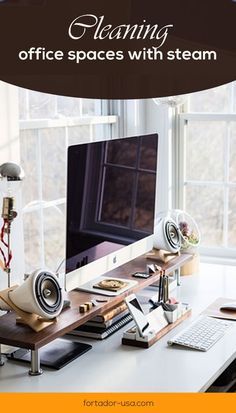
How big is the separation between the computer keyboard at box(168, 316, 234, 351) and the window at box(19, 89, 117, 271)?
0.67 m

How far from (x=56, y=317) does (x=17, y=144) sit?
57 cm

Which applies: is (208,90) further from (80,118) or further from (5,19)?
(5,19)

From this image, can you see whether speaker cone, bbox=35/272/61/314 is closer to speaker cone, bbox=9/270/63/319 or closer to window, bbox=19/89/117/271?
speaker cone, bbox=9/270/63/319

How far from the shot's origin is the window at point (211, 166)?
3100 mm

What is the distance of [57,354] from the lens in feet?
6.45

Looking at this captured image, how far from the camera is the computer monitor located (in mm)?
1992

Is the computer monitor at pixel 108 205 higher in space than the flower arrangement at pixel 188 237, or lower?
higher

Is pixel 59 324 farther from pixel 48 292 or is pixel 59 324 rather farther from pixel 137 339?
pixel 137 339

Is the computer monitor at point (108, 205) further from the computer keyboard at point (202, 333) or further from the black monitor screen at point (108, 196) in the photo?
the computer keyboard at point (202, 333)

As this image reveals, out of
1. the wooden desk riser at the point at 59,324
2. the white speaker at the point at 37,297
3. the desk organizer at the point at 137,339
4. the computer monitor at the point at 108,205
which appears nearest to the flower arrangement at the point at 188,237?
the computer monitor at the point at 108,205

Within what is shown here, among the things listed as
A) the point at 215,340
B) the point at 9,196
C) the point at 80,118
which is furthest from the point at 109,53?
the point at 215,340

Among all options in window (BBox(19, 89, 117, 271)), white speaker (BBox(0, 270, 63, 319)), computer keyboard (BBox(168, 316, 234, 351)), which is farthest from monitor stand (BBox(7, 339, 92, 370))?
window (BBox(19, 89, 117, 271))

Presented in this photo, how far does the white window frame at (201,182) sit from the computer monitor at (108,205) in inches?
28.4

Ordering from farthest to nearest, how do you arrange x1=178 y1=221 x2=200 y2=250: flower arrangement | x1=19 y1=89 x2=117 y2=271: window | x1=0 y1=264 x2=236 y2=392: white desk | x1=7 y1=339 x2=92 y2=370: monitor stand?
1. x1=178 y1=221 x2=200 y2=250: flower arrangement
2. x1=19 y1=89 x2=117 y2=271: window
3. x1=7 y1=339 x2=92 y2=370: monitor stand
4. x1=0 y1=264 x2=236 y2=392: white desk
